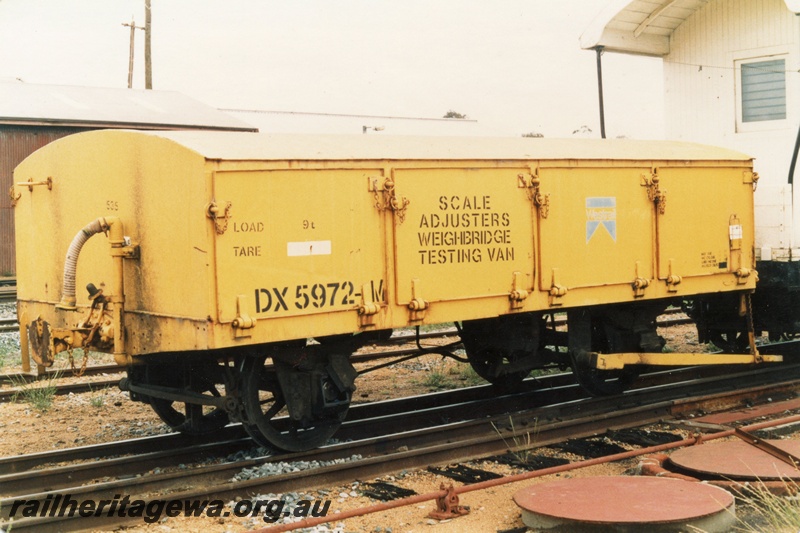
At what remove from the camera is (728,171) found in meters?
10.3

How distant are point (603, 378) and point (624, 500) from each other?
4427 mm

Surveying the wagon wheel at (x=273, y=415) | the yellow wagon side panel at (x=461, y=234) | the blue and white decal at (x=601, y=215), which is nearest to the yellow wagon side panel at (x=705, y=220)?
the blue and white decal at (x=601, y=215)

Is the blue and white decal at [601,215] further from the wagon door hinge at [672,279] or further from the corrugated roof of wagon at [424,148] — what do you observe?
the wagon door hinge at [672,279]

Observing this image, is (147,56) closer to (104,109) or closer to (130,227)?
(104,109)

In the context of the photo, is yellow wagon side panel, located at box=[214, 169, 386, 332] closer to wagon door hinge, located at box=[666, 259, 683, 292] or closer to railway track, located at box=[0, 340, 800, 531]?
railway track, located at box=[0, 340, 800, 531]

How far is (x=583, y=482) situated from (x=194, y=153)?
12.0 ft

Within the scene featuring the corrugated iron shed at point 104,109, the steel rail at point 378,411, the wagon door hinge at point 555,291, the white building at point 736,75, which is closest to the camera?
the steel rail at point 378,411

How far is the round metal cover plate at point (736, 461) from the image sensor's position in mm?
6492

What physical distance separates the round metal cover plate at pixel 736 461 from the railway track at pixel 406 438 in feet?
5.60

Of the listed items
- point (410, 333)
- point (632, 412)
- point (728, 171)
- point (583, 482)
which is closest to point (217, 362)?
point (583, 482)

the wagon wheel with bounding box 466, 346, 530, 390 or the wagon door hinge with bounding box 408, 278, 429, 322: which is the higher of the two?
the wagon door hinge with bounding box 408, 278, 429, 322

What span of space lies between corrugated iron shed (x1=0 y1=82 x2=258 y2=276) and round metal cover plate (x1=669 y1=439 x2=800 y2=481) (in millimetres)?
21943

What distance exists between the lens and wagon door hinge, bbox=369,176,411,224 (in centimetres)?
758

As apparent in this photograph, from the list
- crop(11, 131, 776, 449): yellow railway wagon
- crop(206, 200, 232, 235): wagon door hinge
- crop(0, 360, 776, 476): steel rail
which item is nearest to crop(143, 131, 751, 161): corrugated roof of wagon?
crop(11, 131, 776, 449): yellow railway wagon
